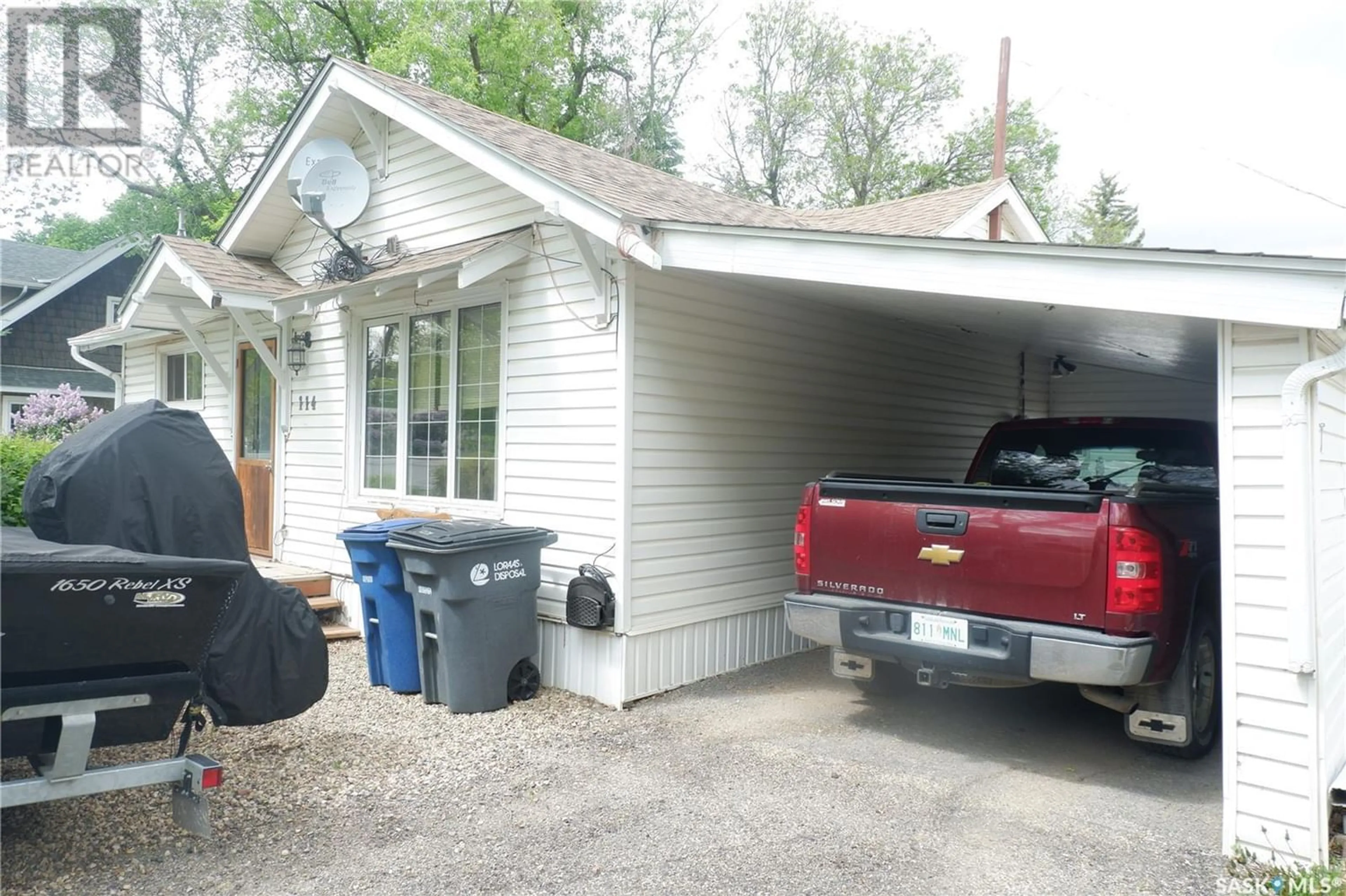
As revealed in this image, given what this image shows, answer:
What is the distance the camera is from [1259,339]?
12.5ft

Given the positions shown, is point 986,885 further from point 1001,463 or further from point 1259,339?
point 1001,463

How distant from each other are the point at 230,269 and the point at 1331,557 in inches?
353

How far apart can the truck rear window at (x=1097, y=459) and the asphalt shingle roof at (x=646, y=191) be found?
5.82ft

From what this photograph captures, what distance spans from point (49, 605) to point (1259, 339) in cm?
470

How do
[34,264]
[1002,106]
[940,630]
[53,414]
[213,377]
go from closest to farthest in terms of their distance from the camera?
[940,630]
[213,377]
[1002,106]
[53,414]
[34,264]

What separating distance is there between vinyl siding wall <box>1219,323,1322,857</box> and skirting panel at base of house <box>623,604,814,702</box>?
3447mm

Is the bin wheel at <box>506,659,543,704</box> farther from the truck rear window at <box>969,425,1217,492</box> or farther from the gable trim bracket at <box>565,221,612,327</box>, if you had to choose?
the truck rear window at <box>969,425,1217,492</box>

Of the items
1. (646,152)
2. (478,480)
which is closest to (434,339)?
(478,480)

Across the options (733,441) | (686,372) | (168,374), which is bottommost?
(733,441)

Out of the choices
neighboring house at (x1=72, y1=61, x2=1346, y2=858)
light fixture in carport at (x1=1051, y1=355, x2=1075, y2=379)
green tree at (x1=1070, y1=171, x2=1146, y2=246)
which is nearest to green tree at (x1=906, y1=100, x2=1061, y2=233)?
green tree at (x1=1070, y1=171, x2=1146, y2=246)

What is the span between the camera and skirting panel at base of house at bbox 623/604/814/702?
620cm

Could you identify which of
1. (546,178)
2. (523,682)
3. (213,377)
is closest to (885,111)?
(213,377)

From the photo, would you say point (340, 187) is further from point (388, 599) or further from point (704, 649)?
point (704, 649)

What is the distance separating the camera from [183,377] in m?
11.7
